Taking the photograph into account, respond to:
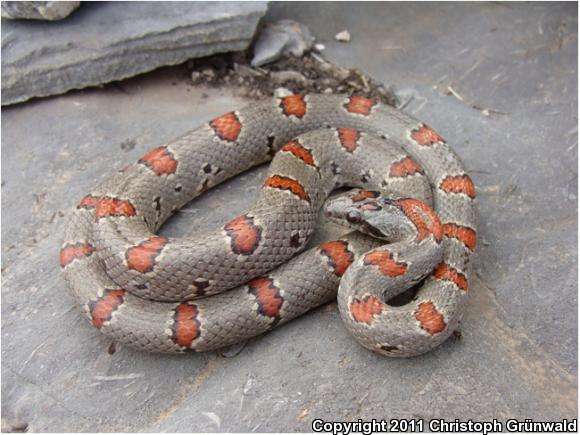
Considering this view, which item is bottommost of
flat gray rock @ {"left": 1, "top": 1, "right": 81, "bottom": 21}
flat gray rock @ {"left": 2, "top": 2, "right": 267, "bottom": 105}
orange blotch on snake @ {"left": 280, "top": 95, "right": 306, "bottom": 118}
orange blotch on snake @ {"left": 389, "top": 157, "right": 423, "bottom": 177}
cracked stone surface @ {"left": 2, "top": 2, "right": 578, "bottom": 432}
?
cracked stone surface @ {"left": 2, "top": 2, "right": 578, "bottom": 432}

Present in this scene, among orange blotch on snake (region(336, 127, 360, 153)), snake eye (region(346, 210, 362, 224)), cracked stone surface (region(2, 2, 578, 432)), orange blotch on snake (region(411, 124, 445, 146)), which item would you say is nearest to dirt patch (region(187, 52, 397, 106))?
cracked stone surface (region(2, 2, 578, 432))

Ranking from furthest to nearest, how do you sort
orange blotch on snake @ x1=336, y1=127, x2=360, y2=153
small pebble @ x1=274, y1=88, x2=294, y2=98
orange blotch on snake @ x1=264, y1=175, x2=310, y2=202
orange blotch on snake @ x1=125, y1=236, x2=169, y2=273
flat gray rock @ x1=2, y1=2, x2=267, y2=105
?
small pebble @ x1=274, y1=88, x2=294, y2=98
flat gray rock @ x1=2, y1=2, x2=267, y2=105
orange blotch on snake @ x1=336, y1=127, x2=360, y2=153
orange blotch on snake @ x1=264, y1=175, x2=310, y2=202
orange blotch on snake @ x1=125, y1=236, x2=169, y2=273

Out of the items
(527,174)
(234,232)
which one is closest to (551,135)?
(527,174)

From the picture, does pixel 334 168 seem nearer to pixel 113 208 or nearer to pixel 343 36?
pixel 113 208

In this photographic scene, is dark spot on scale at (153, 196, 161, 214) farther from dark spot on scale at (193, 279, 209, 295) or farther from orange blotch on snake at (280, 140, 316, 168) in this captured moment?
orange blotch on snake at (280, 140, 316, 168)

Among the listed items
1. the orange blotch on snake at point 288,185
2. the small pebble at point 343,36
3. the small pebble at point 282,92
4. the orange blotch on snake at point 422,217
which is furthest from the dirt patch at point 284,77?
the orange blotch on snake at point 422,217

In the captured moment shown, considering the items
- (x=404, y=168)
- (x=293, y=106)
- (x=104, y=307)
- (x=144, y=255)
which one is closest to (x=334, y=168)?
(x=404, y=168)
